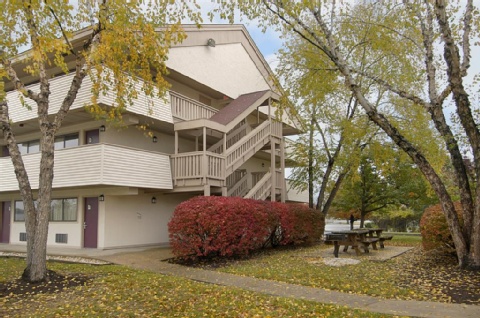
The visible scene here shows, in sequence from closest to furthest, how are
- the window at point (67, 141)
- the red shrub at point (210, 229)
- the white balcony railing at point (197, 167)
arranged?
the red shrub at point (210, 229) → the white balcony railing at point (197, 167) → the window at point (67, 141)

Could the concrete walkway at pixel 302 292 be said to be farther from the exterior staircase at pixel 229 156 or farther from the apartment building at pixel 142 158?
the exterior staircase at pixel 229 156

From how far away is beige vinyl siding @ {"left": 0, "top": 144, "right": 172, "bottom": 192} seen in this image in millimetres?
13773

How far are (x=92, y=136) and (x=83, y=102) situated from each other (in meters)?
2.47

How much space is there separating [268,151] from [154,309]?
18187 mm

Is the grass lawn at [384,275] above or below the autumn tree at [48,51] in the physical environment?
below

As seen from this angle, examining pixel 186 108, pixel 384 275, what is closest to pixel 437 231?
pixel 384 275

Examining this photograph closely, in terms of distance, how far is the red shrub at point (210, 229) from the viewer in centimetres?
1261

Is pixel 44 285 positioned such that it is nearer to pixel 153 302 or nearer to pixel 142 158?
pixel 153 302

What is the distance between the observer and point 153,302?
736 centimetres

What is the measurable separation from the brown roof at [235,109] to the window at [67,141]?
5.81 metres

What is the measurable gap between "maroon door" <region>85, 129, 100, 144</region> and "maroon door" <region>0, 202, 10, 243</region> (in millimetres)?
7086

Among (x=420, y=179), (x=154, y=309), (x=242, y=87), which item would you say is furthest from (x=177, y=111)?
(x=420, y=179)

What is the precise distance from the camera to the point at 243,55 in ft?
79.8

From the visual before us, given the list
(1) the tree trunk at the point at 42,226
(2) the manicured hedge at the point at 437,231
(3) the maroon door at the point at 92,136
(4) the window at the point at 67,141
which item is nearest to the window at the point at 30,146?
(4) the window at the point at 67,141
